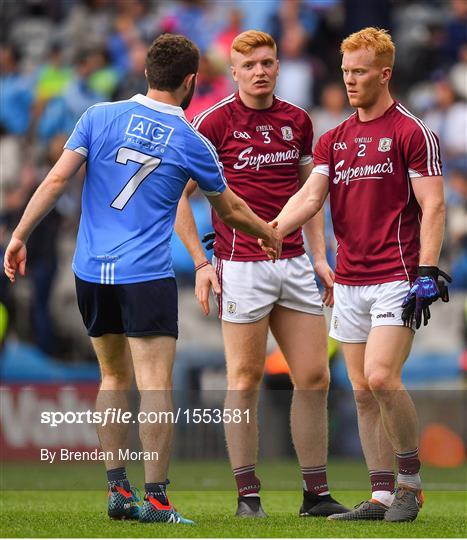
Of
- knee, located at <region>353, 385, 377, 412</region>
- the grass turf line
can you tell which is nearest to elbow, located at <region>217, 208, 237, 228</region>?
knee, located at <region>353, 385, 377, 412</region>

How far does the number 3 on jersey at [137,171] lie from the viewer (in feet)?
21.4

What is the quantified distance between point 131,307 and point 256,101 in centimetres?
157

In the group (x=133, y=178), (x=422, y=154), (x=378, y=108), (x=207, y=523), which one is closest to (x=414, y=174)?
(x=422, y=154)

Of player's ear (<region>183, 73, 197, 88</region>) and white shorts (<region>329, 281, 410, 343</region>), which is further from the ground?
player's ear (<region>183, 73, 197, 88</region>)

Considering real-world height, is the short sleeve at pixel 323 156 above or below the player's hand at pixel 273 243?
above

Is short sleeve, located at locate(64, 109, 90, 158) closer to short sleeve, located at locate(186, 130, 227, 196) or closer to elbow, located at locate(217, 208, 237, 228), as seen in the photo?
short sleeve, located at locate(186, 130, 227, 196)

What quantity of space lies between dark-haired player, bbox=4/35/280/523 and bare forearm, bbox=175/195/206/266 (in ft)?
2.18

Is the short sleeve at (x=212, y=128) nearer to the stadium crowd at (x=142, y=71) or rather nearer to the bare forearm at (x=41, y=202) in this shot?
the bare forearm at (x=41, y=202)

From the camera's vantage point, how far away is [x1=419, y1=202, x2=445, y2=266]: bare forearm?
6699mm

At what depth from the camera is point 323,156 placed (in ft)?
23.7

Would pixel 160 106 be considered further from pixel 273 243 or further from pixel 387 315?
pixel 387 315

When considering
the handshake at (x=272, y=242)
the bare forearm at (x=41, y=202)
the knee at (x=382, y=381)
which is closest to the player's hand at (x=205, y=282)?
the handshake at (x=272, y=242)

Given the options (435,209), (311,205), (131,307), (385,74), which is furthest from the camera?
(311,205)

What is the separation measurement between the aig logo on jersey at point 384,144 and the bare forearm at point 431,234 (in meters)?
0.42
